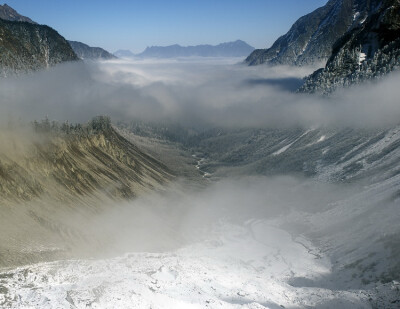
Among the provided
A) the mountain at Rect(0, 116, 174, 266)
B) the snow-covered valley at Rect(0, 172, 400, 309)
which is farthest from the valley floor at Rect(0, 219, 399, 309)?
the mountain at Rect(0, 116, 174, 266)

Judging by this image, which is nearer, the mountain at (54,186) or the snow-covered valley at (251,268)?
the snow-covered valley at (251,268)

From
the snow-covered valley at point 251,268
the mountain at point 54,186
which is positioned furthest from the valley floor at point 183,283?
the mountain at point 54,186

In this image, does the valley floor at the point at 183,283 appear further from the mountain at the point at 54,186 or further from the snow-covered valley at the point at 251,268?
the mountain at the point at 54,186

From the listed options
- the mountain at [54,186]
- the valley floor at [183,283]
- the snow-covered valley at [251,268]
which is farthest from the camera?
the mountain at [54,186]

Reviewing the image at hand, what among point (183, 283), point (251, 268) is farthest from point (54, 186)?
point (251, 268)

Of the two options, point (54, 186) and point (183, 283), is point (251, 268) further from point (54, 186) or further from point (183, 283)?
point (54, 186)

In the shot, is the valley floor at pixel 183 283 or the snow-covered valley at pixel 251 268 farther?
the snow-covered valley at pixel 251 268

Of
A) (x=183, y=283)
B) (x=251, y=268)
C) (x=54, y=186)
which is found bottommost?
(x=251, y=268)

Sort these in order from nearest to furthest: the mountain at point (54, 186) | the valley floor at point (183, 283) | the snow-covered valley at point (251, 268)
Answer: the valley floor at point (183, 283), the snow-covered valley at point (251, 268), the mountain at point (54, 186)

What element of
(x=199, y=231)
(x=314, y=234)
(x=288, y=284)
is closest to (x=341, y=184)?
(x=314, y=234)

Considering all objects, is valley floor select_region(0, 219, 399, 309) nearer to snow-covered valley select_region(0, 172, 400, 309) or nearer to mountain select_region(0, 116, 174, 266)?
snow-covered valley select_region(0, 172, 400, 309)

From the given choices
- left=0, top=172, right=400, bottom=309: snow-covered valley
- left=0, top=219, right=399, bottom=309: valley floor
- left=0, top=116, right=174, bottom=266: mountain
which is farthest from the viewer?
Answer: left=0, top=116, right=174, bottom=266: mountain

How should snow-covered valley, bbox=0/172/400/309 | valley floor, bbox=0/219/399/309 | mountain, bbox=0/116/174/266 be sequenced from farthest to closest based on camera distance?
mountain, bbox=0/116/174/266, snow-covered valley, bbox=0/172/400/309, valley floor, bbox=0/219/399/309
